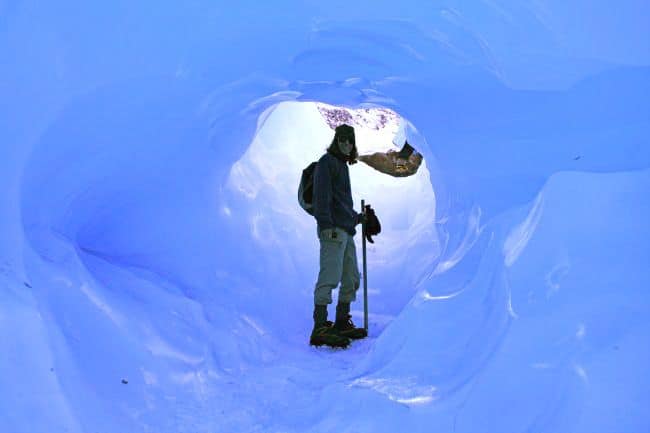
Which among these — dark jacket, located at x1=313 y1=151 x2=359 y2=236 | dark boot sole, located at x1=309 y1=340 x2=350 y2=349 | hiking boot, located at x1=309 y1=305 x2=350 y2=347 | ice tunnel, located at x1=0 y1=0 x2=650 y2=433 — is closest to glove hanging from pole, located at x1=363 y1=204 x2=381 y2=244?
dark jacket, located at x1=313 y1=151 x2=359 y2=236

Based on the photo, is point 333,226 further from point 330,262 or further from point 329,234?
point 330,262

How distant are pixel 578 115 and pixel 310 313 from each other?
347 cm

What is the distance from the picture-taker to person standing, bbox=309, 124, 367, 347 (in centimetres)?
453

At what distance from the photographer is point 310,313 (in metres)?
5.67

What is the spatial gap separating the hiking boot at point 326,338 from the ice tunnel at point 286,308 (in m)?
0.09

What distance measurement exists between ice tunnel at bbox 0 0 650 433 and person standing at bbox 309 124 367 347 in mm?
218

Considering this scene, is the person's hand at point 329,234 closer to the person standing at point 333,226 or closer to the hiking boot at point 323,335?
the person standing at point 333,226

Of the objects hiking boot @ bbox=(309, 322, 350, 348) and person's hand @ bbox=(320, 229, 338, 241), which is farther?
person's hand @ bbox=(320, 229, 338, 241)

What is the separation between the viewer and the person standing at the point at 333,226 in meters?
4.53

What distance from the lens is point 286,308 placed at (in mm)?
5629

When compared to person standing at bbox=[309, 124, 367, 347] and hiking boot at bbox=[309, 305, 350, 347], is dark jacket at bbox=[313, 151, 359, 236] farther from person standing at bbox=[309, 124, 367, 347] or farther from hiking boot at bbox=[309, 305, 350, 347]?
hiking boot at bbox=[309, 305, 350, 347]

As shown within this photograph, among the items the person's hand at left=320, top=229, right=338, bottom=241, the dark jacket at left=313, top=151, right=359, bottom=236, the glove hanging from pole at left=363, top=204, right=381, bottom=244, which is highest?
the glove hanging from pole at left=363, top=204, right=381, bottom=244

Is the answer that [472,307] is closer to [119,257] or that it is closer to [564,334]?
[564,334]

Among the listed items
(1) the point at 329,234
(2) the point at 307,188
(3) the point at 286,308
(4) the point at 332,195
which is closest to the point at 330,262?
(1) the point at 329,234
